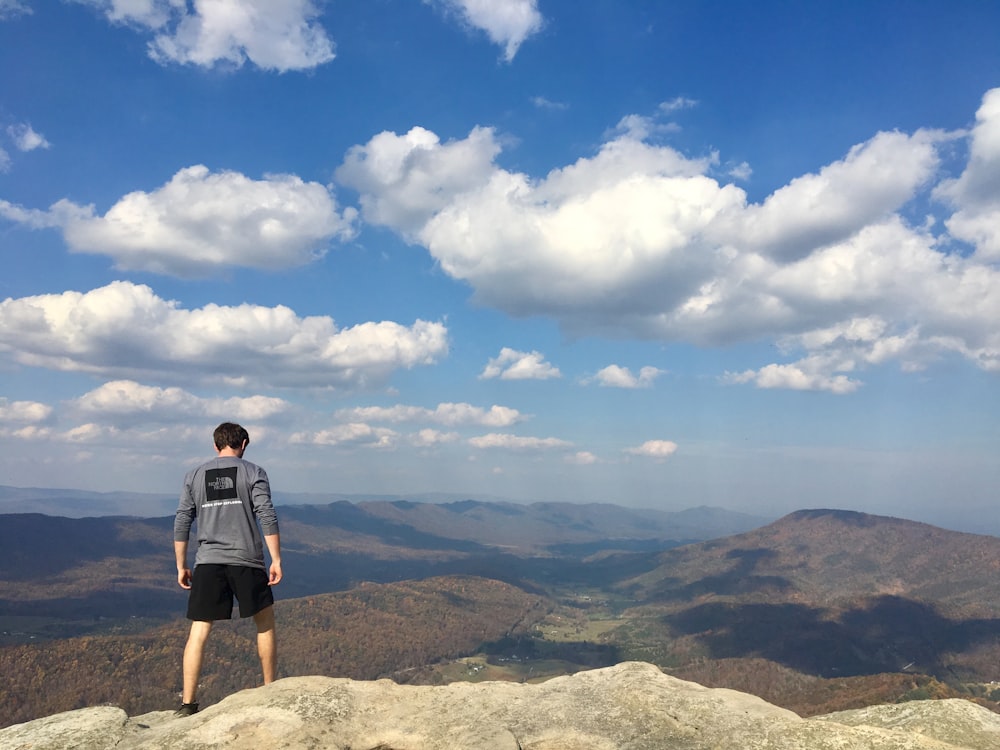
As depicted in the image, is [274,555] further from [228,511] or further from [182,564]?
[182,564]

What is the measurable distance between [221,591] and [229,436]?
3.00 meters

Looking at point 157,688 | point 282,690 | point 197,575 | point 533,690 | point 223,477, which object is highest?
point 223,477

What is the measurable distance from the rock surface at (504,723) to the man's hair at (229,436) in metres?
4.70

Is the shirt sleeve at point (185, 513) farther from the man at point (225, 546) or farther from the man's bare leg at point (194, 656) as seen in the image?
the man's bare leg at point (194, 656)

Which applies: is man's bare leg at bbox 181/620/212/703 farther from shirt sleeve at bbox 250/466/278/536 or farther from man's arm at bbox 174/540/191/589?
shirt sleeve at bbox 250/466/278/536

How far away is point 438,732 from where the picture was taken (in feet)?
32.9

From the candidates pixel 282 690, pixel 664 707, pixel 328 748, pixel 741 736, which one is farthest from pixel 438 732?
pixel 741 736

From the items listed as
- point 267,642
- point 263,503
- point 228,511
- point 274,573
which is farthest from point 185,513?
point 267,642

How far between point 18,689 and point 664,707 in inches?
9034

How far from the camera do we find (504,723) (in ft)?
34.7

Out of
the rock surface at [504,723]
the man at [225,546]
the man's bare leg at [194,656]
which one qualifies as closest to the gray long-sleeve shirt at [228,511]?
the man at [225,546]

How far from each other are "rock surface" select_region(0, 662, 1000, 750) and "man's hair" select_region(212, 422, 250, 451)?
15.4 ft

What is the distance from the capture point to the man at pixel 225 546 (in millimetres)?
11250

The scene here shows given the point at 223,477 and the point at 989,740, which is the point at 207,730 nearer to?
the point at 223,477
